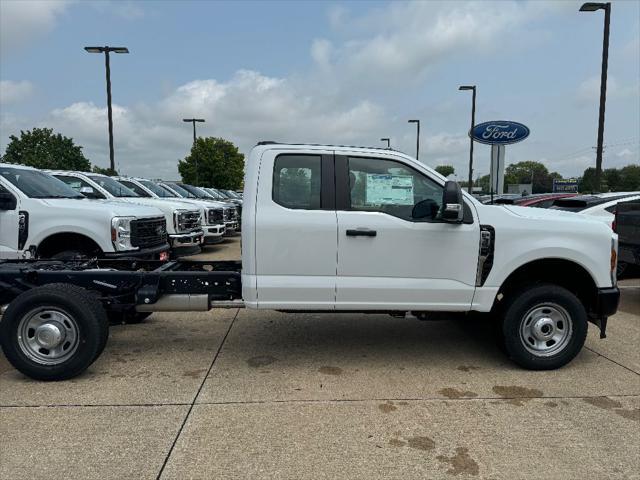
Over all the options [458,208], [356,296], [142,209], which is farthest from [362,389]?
[142,209]

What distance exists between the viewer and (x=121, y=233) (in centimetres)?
669

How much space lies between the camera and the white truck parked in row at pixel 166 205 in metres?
9.88

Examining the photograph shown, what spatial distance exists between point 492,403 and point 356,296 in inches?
53.8

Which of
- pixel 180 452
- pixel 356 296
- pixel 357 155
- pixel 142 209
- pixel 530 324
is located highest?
pixel 357 155

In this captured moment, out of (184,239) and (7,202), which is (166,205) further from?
(7,202)

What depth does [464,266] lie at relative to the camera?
14.8 feet

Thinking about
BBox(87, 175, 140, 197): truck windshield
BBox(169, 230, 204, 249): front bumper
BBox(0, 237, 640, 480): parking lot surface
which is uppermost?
BBox(87, 175, 140, 197): truck windshield

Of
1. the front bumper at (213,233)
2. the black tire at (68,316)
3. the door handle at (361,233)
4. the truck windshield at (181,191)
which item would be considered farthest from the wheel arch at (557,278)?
the truck windshield at (181,191)

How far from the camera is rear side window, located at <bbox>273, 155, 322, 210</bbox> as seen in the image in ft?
14.7

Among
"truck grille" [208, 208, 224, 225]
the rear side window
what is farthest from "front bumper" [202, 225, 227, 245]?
the rear side window

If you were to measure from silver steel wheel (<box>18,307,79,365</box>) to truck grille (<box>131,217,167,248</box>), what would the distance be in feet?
8.56

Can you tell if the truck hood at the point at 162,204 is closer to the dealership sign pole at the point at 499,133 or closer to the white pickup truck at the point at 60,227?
the white pickup truck at the point at 60,227

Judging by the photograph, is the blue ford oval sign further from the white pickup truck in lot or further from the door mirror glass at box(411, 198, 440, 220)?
the door mirror glass at box(411, 198, 440, 220)

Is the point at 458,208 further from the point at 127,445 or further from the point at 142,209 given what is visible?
the point at 142,209
